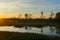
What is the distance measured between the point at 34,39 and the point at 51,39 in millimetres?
3495

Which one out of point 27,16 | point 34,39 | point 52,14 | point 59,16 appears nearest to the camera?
point 34,39

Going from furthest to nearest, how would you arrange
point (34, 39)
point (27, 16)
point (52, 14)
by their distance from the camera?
1. point (27, 16)
2. point (52, 14)
3. point (34, 39)

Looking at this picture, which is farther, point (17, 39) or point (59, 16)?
point (59, 16)

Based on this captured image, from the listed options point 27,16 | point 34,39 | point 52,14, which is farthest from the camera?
point 27,16

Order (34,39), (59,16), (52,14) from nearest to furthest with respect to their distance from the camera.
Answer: (34,39)
(59,16)
(52,14)

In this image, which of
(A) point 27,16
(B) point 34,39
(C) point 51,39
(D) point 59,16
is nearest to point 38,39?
(B) point 34,39

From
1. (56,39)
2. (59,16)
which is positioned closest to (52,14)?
(59,16)

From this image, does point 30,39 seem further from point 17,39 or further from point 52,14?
point 52,14

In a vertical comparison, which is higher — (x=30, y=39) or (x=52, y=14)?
(x=30, y=39)

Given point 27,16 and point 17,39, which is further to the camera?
point 27,16

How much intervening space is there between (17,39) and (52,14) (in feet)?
385

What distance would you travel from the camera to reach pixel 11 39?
28.7m

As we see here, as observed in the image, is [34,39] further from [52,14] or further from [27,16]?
[27,16]

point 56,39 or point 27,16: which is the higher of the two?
point 56,39
